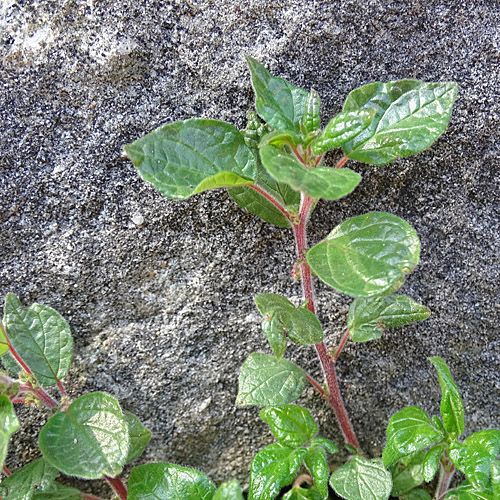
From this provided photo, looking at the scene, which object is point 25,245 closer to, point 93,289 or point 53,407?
point 93,289

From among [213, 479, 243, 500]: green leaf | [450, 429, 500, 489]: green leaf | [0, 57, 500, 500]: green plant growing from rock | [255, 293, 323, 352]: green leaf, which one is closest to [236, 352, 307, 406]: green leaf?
[0, 57, 500, 500]: green plant growing from rock

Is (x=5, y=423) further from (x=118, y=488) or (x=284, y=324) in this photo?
(x=284, y=324)

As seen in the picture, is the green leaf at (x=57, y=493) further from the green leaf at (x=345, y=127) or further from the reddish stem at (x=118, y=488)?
the green leaf at (x=345, y=127)

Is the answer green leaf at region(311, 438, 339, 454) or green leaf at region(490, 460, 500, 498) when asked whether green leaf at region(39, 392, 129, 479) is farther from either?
green leaf at region(490, 460, 500, 498)

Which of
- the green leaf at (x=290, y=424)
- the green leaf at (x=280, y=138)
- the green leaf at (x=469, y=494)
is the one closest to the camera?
the green leaf at (x=280, y=138)

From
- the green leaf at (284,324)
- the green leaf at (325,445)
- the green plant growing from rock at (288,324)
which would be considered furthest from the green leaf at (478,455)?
the green leaf at (284,324)

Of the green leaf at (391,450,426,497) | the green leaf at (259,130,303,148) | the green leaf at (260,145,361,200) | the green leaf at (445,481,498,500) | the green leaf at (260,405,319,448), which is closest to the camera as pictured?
the green leaf at (260,145,361,200)
